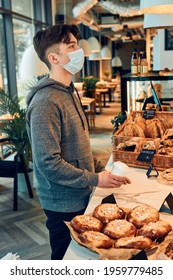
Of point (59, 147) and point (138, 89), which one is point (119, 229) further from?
point (138, 89)

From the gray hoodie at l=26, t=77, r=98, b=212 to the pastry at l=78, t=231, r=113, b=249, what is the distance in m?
0.39

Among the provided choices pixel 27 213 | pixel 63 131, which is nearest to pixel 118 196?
pixel 63 131

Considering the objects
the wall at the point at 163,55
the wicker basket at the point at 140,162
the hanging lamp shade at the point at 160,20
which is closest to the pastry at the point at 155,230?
the wicker basket at the point at 140,162

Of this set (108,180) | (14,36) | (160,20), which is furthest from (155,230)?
(14,36)

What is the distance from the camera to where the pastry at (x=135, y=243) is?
1.00 metres

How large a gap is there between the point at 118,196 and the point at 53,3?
7.92 m

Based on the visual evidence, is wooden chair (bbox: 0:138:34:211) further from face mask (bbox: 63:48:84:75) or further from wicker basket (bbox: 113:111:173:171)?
face mask (bbox: 63:48:84:75)

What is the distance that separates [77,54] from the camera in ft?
5.03

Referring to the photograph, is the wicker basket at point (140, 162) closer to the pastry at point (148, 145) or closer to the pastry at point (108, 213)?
the pastry at point (148, 145)

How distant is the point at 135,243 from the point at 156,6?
1279mm

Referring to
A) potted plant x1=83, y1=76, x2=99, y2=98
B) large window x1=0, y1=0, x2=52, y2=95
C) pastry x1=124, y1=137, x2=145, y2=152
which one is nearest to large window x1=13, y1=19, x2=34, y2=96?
large window x1=0, y1=0, x2=52, y2=95

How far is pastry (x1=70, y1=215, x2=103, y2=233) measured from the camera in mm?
1109

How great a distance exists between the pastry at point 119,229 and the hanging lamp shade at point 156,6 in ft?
3.76

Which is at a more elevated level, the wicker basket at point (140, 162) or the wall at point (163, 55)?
the wall at point (163, 55)
